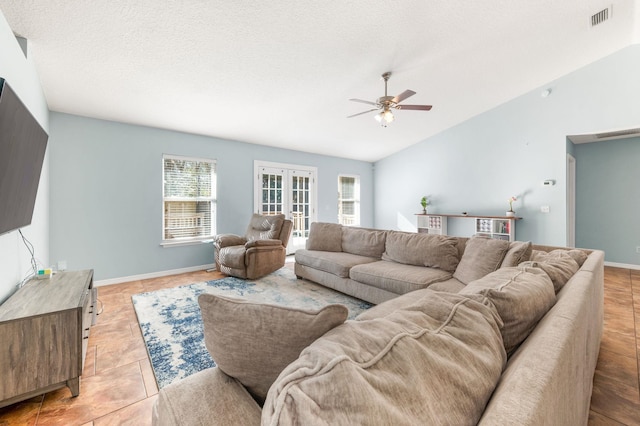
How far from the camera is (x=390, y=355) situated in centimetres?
55

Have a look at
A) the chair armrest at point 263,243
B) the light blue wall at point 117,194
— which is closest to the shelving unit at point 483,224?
the chair armrest at point 263,243

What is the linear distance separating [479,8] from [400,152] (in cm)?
448

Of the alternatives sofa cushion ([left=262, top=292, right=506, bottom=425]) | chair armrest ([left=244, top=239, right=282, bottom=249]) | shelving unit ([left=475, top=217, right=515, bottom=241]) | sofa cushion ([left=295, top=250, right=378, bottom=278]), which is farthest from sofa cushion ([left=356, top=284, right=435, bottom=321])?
shelving unit ([left=475, top=217, right=515, bottom=241])

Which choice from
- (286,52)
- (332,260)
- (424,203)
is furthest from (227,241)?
(424,203)

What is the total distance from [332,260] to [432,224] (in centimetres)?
383

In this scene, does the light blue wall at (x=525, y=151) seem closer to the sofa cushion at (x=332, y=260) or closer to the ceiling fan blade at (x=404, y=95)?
the ceiling fan blade at (x=404, y=95)

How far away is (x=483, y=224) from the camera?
5.41m

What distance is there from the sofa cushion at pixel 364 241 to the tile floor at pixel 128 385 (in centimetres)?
215

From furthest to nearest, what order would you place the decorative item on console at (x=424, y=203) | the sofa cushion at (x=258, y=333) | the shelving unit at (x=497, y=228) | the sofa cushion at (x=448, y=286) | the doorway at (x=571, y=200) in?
the decorative item on console at (x=424, y=203), the shelving unit at (x=497, y=228), the doorway at (x=571, y=200), the sofa cushion at (x=448, y=286), the sofa cushion at (x=258, y=333)

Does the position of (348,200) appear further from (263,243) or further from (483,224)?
(263,243)

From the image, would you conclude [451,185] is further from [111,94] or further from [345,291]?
[111,94]

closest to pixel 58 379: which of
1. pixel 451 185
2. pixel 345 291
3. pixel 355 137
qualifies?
pixel 345 291

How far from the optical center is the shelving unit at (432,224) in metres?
6.11

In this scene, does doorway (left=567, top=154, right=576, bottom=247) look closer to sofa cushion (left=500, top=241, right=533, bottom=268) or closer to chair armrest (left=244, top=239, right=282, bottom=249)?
sofa cushion (left=500, top=241, right=533, bottom=268)
